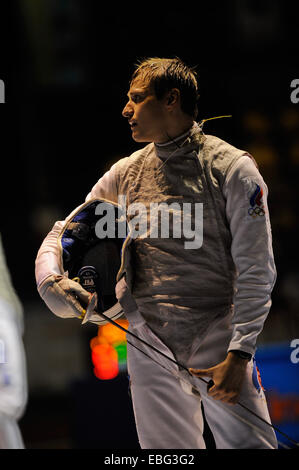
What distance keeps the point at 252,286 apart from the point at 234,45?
3.93 metres

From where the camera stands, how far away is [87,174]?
4.95m

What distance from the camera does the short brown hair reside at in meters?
1.71

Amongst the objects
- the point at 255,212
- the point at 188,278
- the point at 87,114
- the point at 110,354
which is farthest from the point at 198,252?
the point at 87,114

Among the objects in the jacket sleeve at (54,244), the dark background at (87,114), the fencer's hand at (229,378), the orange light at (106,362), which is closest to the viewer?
the fencer's hand at (229,378)

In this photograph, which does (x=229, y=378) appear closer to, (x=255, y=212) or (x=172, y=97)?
(x=255, y=212)

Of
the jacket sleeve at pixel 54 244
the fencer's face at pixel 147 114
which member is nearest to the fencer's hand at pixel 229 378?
the jacket sleeve at pixel 54 244

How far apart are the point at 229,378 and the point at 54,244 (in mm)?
553

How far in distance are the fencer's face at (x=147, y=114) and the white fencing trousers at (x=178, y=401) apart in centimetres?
48

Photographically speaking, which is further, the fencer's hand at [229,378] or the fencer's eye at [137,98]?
the fencer's eye at [137,98]

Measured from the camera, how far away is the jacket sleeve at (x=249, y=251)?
1.55 metres

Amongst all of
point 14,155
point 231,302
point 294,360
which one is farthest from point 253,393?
point 14,155

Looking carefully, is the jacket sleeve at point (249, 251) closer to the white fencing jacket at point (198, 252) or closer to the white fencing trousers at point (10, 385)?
the white fencing jacket at point (198, 252)

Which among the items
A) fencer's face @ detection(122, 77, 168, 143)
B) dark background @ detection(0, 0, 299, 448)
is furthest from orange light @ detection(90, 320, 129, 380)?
fencer's face @ detection(122, 77, 168, 143)

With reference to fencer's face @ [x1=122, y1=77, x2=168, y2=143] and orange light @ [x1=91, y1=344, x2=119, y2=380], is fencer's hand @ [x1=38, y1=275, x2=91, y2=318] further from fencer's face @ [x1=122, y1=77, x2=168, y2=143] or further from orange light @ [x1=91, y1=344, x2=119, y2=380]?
orange light @ [x1=91, y1=344, x2=119, y2=380]
